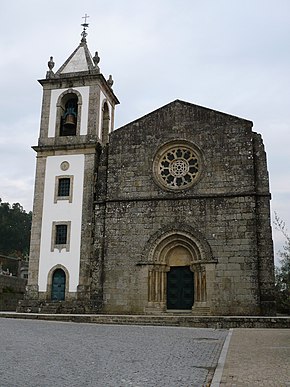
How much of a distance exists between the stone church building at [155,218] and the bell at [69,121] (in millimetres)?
114

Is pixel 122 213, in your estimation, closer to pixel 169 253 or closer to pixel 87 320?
pixel 169 253

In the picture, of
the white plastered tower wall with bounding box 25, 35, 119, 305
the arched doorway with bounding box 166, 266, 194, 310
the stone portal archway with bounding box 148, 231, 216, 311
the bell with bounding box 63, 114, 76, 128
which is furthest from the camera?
the bell with bounding box 63, 114, 76, 128

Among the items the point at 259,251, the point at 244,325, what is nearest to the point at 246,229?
the point at 259,251

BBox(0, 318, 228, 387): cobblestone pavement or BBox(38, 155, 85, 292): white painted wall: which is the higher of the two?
BBox(38, 155, 85, 292): white painted wall

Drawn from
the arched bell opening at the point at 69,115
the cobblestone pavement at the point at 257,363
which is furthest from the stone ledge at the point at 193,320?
the arched bell opening at the point at 69,115

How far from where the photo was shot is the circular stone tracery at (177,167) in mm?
21281

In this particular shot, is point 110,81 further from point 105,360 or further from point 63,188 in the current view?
point 105,360

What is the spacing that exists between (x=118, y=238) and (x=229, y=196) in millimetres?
5343

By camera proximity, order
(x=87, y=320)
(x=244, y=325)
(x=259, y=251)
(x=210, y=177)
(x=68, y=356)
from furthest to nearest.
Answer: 1. (x=210, y=177)
2. (x=259, y=251)
3. (x=87, y=320)
4. (x=244, y=325)
5. (x=68, y=356)

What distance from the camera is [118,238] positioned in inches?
827

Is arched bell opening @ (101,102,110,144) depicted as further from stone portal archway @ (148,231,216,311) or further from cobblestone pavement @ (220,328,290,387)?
cobblestone pavement @ (220,328,290,387)

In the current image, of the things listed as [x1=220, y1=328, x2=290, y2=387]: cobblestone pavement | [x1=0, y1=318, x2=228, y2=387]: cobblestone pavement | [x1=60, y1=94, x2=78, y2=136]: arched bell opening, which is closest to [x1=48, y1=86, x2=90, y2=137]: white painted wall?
[x1=60, y1=94, x2=78, y2=136]: arched bell opening

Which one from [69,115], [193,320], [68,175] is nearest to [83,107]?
[69,115]

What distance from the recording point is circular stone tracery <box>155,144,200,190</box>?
21.3m
